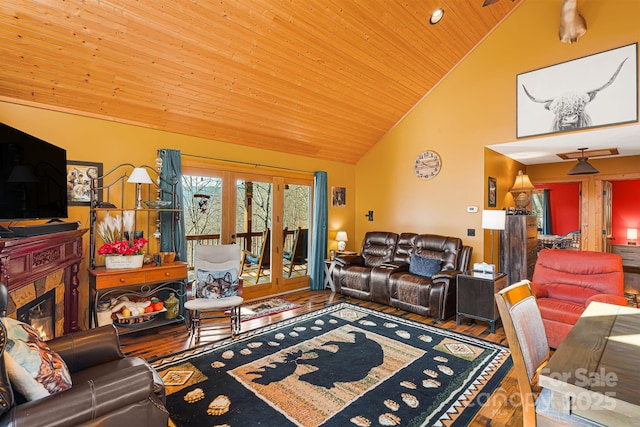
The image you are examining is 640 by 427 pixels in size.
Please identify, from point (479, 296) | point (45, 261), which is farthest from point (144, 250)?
point (479, 296)

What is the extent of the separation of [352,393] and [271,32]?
136 inches

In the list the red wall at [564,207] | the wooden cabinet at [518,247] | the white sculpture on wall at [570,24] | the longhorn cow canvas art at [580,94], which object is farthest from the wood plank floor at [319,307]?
the red wall at [564,207]

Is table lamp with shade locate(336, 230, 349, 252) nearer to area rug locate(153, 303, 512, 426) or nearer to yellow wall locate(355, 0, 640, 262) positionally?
yellow wall locate(355, 0, 640, 262)

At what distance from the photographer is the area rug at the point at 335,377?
2.12 m

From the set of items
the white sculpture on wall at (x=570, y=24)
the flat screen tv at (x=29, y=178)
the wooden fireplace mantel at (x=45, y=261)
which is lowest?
the wooden fireplace mantel at (x=45, y=261)

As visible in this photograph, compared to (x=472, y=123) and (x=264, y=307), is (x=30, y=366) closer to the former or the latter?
(x=264, y=307)

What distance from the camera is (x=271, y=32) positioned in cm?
324

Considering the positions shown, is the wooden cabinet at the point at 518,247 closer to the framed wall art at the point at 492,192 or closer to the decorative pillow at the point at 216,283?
the framed wall art at the point at 492,192

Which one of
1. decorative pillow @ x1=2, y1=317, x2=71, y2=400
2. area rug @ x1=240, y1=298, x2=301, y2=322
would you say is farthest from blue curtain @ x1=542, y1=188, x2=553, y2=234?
decorative pillow @ x1=2, y1=317, x2=71, y2=400

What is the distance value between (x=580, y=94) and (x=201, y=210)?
17.1ft

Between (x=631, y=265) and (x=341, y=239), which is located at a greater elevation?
(x=341, y=239)

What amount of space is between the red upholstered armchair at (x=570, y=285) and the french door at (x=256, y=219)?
3579 millimetres

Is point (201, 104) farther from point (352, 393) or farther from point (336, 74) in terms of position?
point (352, 393)

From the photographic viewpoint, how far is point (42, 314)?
2557 millimetres
